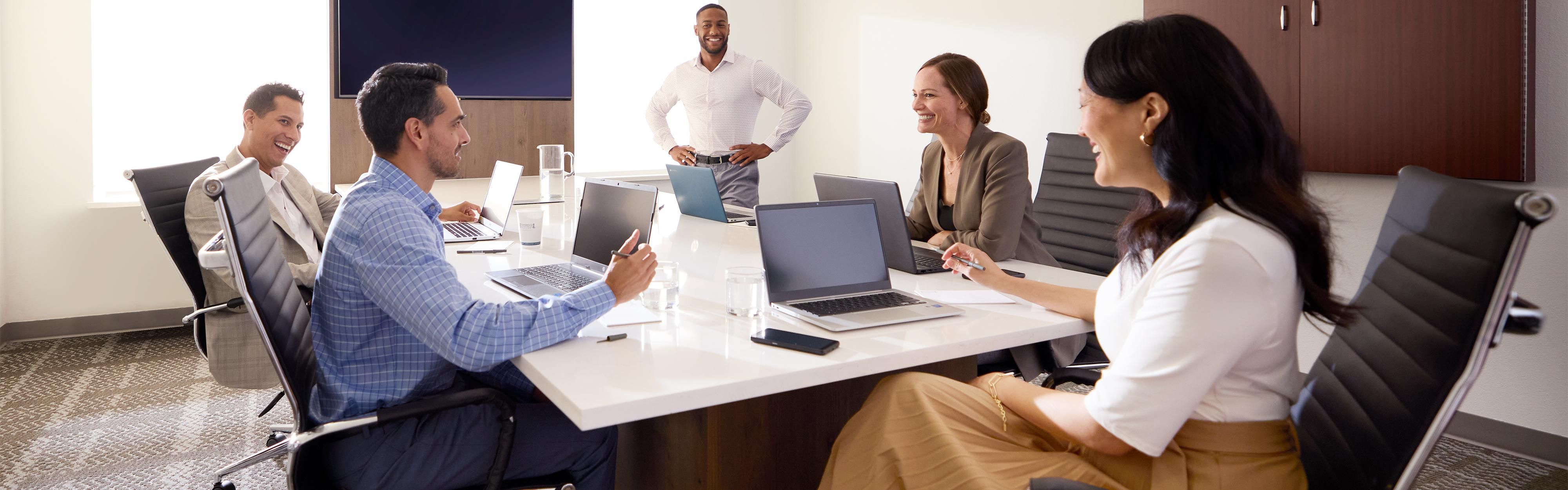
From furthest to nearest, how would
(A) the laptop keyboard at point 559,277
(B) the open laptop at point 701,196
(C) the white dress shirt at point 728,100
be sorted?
(C) the white dress shirt at point 728,100, (B) the open laptop at point 701,196, (A) the laptop keyboard at point 559,277

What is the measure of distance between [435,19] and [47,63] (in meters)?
1.69

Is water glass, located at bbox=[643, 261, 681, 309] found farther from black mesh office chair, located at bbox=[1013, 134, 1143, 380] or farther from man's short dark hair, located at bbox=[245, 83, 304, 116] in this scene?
man's short dark hair, located at bbox=[245, 83, 304, 116]

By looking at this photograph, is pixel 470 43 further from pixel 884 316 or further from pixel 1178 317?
pixel 1178 317

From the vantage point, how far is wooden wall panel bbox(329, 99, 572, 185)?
4.79 m

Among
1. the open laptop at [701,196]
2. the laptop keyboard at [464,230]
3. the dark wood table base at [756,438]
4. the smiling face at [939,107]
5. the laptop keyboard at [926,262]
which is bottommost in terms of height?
the dark wood table base at [756,438]

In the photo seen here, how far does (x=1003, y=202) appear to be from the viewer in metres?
2.61

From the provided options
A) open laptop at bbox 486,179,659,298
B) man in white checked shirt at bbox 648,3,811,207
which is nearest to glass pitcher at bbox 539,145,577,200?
man in white checked shirt at bbox 648,3,811,207

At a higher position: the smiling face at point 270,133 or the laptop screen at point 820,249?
the smiling face at point 270,133

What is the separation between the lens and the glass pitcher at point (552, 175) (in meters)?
4.30

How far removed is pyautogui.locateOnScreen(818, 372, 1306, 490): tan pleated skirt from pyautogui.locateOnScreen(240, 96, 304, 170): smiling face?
90.7 inches

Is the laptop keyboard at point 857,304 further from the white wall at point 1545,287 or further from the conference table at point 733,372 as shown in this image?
the white wall at point 1545,287

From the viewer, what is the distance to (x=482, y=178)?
5.18 metres

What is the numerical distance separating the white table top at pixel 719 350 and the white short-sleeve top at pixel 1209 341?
0.38 m

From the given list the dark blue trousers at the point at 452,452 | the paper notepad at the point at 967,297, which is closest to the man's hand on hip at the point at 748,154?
the paper notepad at the point at 967,297
